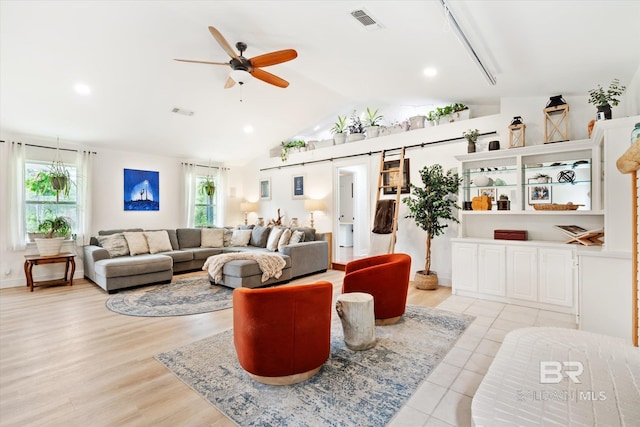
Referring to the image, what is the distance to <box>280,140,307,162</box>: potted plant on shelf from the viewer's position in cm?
678

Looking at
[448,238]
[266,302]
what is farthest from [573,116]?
[266,302]

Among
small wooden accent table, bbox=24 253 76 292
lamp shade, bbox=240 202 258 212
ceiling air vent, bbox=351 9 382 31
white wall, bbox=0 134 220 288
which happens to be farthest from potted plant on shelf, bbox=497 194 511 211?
small wooden accent table, bbox=24 253 76 292

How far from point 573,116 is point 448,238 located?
217 centimetres

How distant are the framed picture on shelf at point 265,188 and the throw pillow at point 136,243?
282cm

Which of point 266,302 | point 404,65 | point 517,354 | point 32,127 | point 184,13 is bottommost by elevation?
point 517,354

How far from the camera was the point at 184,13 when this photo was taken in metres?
3.20

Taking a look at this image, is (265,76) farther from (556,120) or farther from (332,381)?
(556,120)

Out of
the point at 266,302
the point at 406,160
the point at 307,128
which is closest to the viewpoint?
the point at 266,302

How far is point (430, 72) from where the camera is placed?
3625 millimetres

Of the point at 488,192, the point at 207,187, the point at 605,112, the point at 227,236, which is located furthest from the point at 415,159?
the point at 207,187

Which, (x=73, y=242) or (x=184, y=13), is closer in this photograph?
(x=184, y=13)

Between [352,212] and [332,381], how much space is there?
637 centimetres

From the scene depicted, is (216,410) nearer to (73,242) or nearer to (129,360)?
(129,360)

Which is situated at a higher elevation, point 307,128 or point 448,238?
point 307,128
